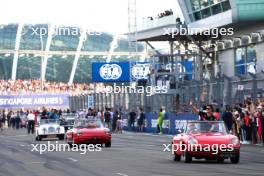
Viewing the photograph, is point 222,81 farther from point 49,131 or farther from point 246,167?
point 246,167

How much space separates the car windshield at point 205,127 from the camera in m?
24.6

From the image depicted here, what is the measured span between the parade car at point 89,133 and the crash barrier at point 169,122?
33.0ft

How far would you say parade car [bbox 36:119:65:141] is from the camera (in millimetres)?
43969

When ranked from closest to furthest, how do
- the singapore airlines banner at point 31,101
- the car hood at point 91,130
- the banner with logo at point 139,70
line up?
the car hood at point 91,130 < the banner with logo at point 139,70 < the singapore airlines banner at point 31,101

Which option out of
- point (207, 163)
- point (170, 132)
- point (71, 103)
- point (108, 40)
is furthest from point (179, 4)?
point (108, 40)

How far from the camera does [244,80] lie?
3894cm

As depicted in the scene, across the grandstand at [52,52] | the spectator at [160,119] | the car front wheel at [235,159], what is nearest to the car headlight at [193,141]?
the car front wheel at [235,159]

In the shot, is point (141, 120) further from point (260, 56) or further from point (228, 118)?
point (228, 118)

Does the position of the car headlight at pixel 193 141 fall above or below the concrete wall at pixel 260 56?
below

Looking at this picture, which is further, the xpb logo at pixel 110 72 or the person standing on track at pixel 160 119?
the xpb logo at pixel 110 72

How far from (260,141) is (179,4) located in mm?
24115

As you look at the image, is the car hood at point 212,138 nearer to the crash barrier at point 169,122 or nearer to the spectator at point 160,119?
the crash barrier at point 169,122

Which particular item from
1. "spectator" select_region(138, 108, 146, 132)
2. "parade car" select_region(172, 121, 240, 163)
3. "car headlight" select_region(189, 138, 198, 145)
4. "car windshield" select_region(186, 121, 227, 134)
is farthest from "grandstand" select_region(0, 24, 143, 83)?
"car headlight" select_region(189, 138, 198, 145)

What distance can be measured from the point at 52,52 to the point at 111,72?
42718 millimetres
